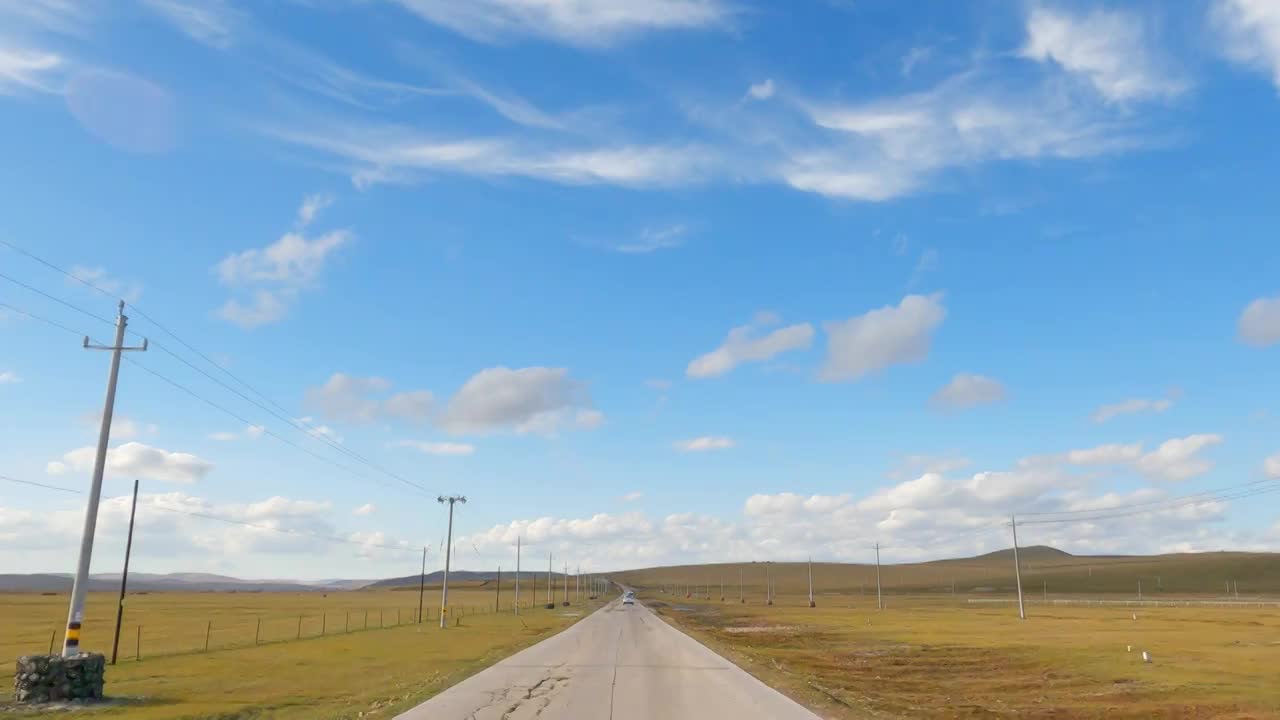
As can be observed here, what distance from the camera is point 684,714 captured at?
20.4 metres

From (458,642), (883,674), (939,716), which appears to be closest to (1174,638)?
(883,674)

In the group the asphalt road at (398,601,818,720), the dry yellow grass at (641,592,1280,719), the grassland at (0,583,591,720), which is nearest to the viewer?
the asphalt road at (398,601,818,720)

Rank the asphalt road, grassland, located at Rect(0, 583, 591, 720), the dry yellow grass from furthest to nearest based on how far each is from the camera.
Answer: the dry yellow grass, grassland, located at Rect(0, 583, 591, 720), the asphalt road

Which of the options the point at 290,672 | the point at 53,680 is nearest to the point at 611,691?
the point at 290,672

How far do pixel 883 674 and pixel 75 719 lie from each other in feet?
88.4

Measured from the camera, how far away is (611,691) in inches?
981

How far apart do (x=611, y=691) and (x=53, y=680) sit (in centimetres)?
1552

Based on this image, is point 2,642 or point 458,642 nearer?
point 458,642

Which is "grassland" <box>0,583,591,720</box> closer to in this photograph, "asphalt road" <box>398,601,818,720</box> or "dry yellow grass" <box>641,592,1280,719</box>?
"asphalt road" <box>398,601,818,720</box>

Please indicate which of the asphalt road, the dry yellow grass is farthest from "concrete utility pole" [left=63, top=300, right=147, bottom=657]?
the dry yellow grass

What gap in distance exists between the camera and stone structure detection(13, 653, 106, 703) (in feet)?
79.7

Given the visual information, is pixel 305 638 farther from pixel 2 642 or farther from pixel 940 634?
pixel 940 634

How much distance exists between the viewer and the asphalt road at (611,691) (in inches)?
810

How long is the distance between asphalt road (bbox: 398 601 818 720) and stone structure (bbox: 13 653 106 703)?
10.2 meters
